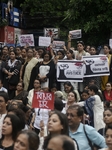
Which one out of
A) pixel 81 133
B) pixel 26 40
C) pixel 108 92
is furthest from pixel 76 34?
pixel 81 133

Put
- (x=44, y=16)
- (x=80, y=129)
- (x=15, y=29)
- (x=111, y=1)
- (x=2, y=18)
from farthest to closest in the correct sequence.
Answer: (x=44, y=16) → (x=15, y=29) → (x=2, y=18) → (x=111, y=1) → (x=80, y=129)

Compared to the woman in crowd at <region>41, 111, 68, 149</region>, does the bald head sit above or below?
above

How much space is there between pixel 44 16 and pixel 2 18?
5.51 meters

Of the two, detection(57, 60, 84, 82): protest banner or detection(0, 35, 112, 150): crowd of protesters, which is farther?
detection(57, 60, 84, 82): protest banner

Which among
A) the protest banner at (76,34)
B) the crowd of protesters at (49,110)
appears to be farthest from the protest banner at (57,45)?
the crowd of protesters at (49,110)

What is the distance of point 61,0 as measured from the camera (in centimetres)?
2855

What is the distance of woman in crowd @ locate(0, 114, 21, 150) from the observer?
17.7ft

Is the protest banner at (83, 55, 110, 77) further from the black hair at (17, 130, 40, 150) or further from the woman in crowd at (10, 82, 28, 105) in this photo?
the black hair at (17, 130, 40, 150)

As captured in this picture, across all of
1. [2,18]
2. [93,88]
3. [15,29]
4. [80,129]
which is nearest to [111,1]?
[2,18]

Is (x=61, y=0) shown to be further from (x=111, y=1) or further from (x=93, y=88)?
(x=93, y=88)

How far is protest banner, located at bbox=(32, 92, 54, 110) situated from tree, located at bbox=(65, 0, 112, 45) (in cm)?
1244

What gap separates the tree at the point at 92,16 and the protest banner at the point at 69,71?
8.19m

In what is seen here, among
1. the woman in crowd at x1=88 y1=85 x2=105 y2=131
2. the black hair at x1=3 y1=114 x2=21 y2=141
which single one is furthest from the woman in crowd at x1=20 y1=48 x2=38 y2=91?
the black hair at x1=3 y1=114 x2=21 y2=141

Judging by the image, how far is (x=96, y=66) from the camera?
1200 centimetres
